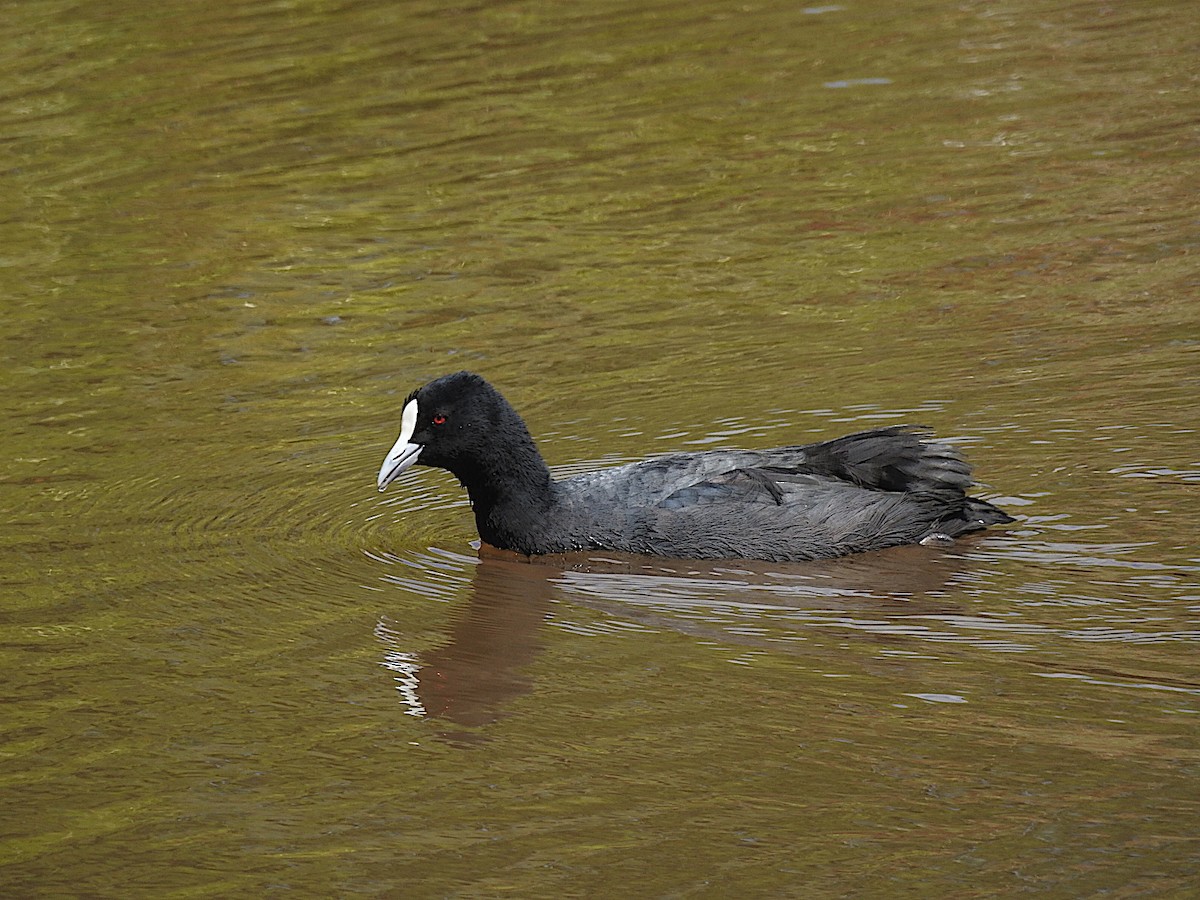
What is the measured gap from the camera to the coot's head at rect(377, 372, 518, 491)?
7.41 meters

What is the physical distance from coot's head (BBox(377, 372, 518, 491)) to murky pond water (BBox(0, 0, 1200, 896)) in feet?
1.34

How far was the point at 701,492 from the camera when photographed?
23.5 ft

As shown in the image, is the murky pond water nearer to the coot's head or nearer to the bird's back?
the bird's back

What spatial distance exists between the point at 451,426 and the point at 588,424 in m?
1.18

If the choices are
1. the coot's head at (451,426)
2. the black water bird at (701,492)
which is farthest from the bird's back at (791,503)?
the coot's head at (451,426)

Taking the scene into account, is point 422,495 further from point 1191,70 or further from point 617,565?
point 1191,70

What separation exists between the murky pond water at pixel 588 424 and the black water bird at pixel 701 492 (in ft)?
0.48

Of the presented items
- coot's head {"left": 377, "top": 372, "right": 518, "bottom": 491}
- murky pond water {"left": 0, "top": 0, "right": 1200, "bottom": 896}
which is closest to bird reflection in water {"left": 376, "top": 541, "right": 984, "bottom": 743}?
murky pond water {"left": 0, "top": 0, "right": 1200, "bottom": 896}

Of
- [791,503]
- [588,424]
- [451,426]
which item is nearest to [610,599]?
[791,503]

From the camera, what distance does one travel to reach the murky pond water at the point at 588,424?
4957 mm

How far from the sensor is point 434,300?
1012 cm

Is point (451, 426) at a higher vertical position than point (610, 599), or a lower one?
higher

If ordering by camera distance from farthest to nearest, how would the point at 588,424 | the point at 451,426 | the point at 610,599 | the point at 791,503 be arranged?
the point at 588,424
the point at 451,426
the point at 791,503
the point at 610,599

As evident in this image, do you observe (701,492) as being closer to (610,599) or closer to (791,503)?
(791,503)
